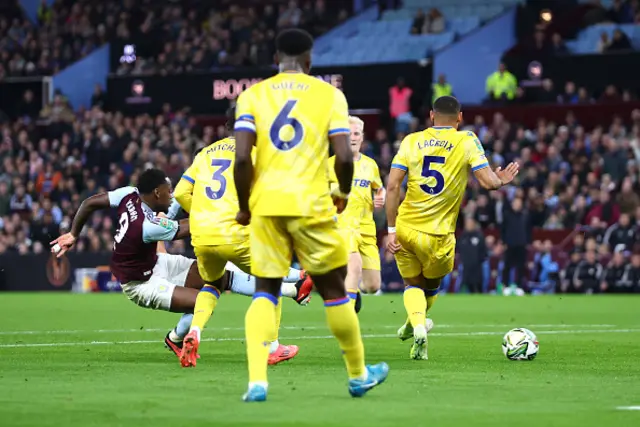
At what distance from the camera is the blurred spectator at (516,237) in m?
28.1

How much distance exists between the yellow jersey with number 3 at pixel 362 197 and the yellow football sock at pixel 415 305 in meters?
1.44

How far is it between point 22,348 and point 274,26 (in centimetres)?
2868

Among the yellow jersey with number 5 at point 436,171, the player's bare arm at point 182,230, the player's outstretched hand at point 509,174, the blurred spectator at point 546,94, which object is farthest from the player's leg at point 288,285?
the blurred spectator at point 546,94

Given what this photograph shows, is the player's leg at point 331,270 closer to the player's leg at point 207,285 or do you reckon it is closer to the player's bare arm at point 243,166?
the player's bare arm at point 243,166

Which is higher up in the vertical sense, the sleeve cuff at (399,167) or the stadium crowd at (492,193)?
the sleeve cuff at (399,167)

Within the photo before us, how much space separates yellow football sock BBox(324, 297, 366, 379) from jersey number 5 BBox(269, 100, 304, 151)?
100cm

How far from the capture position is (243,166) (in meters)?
8.13

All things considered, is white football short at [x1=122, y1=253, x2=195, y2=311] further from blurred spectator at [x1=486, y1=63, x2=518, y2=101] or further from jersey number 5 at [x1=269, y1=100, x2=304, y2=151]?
blurred spectator at [x1=486, y1=63, x2=518, y2=101]

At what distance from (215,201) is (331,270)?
10.7 feet

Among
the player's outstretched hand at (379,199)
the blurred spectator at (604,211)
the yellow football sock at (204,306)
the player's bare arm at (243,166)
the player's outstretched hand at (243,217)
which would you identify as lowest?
the blurred spectator at (604,211)

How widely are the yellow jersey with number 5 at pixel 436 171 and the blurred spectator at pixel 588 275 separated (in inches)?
607

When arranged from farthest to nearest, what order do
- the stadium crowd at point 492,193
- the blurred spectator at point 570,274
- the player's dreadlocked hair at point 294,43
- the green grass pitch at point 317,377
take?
the stadium crowd at point 492,193 → the blurred spectator at point 570,274 → the player's dreadlocked hair at point 294,43 → the green grass pitch at point 317,377

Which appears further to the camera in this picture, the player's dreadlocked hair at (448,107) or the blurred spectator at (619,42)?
the blurred spectator at (619,42)

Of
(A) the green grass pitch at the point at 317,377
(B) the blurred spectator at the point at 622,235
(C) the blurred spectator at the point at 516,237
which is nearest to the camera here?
(A) the green grass pitch at the point at 317,377
